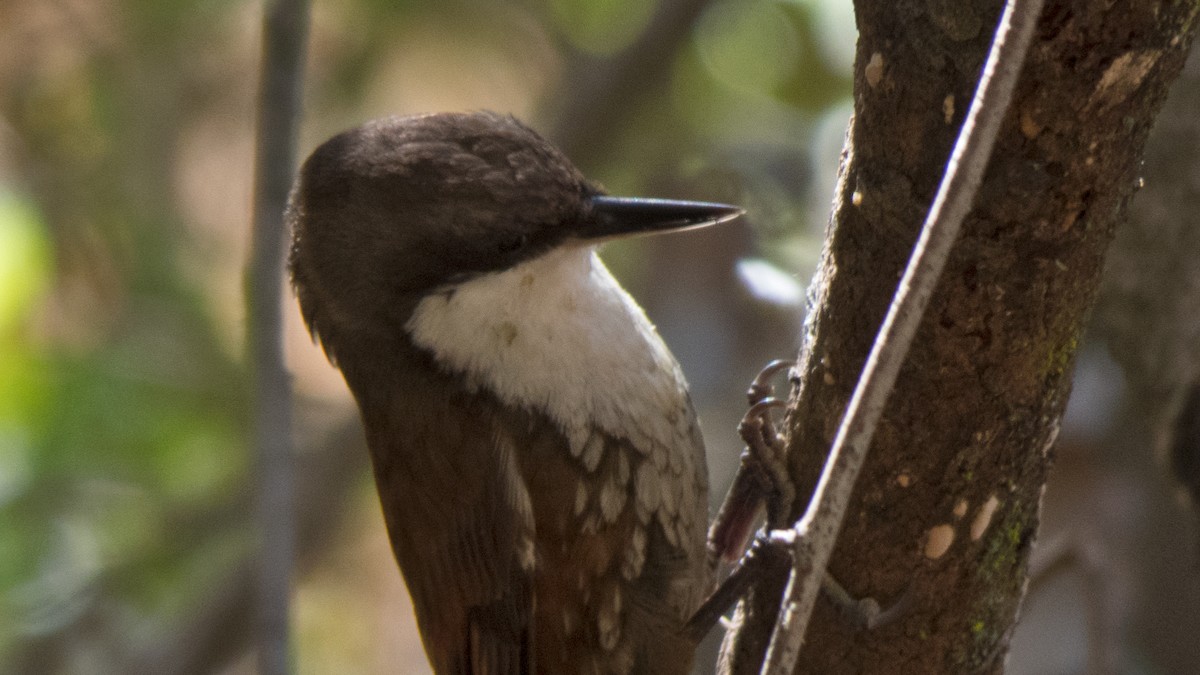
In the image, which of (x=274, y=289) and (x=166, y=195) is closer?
(x=274, y=289)

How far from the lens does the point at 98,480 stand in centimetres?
481

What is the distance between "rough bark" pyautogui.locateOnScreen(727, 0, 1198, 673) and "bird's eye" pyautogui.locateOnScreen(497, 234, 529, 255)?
2.01 feet

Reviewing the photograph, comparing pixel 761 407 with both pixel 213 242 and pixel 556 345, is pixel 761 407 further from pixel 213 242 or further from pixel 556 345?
pixel 213 242

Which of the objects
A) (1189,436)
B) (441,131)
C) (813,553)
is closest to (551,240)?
(441,131)

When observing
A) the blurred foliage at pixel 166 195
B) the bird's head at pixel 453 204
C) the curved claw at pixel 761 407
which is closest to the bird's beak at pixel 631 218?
the bird's head at pixel 453 204

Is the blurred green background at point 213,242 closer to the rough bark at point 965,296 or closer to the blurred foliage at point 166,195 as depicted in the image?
the blurred foliage at point 166,195

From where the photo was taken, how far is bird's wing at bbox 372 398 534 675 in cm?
269

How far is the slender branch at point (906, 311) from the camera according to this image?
4.82 ft

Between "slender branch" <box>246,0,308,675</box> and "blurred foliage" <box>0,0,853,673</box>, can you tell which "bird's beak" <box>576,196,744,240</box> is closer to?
"slender branch" <box>246,0,308,675</box>

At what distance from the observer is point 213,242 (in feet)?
19.7

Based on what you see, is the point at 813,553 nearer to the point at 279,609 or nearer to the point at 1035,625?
the point at 279,609

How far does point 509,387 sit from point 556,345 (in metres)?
0.12

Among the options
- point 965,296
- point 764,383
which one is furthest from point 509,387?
point 965,296

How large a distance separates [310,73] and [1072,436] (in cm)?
321
